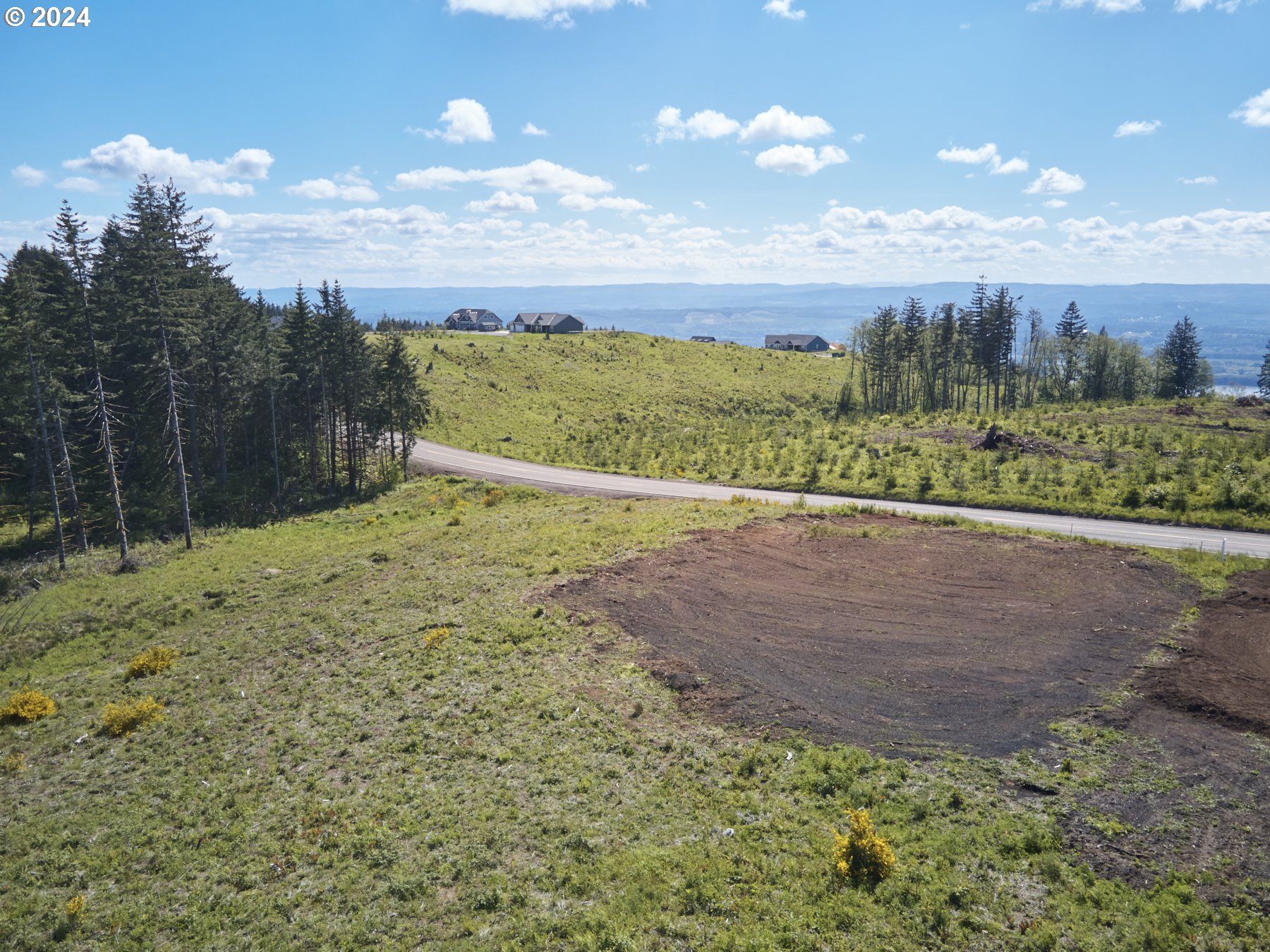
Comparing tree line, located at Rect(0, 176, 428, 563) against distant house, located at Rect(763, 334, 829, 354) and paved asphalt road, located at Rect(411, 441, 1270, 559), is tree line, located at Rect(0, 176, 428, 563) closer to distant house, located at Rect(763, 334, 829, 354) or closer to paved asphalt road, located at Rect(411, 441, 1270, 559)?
paved asphalt road, located at Rect(411, 441, 1270, 559)

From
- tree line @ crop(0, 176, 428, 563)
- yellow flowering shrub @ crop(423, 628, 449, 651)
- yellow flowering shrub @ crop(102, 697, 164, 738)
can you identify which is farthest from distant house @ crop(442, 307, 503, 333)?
yellow flowering shrub @ crop(102, 697, 164, 738)

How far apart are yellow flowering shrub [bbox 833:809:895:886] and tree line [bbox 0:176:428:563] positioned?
36849mm

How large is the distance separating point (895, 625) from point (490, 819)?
1186 centimetres

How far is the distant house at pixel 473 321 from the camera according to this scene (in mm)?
134750

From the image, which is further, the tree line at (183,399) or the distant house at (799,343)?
the distant house at (799,343)

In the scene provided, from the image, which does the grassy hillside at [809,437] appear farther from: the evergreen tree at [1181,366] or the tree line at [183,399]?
the evergreen tree at [1181,366]

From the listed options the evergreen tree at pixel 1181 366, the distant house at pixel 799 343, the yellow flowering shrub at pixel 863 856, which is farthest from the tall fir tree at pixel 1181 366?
the yellow flowering shrub at pixel 863 856

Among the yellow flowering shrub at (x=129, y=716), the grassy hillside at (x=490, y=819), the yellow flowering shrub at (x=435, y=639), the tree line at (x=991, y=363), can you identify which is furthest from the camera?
the tree line at (x=991, y=363)

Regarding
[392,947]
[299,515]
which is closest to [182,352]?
[299,515]

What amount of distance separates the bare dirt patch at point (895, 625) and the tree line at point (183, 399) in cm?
2969

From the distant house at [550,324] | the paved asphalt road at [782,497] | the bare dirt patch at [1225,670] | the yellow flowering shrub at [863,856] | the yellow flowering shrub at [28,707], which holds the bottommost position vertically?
the yellow flowering shrub at [28,707]

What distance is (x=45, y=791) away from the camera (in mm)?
14328

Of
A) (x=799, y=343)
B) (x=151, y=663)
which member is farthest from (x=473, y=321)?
(x=151, y=663)

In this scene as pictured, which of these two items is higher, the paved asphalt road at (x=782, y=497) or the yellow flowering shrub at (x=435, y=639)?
the paved asphalt road at (x=782, y=497)
